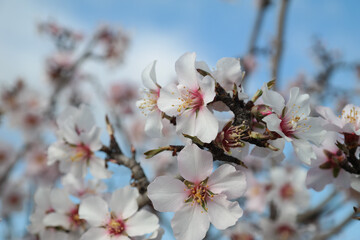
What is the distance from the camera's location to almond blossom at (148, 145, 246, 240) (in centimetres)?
97

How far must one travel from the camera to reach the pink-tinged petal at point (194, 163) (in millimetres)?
966

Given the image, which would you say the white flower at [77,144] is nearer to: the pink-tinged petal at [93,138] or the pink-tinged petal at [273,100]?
the pink-tinged petal at [93,138]

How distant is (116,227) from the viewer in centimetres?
116

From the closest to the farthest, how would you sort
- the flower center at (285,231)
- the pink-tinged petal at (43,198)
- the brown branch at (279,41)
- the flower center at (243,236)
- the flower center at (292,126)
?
the flower center at (292,126) → the pink-tinged petal at (43,198) → the flower center at (243,236) → the flower center at (285,231) → the brown branch at (279,41)

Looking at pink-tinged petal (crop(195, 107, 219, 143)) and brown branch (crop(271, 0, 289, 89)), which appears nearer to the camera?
pink-tinged petal (crop(195, 107, 219, 143))

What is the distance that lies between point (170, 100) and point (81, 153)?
578 millimetres

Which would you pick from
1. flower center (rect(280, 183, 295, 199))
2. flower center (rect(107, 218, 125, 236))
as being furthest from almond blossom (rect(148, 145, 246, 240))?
flower center (rect(280, 183, 295, 199))

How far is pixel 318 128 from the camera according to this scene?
108cm

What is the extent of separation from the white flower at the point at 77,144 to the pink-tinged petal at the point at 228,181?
555mm

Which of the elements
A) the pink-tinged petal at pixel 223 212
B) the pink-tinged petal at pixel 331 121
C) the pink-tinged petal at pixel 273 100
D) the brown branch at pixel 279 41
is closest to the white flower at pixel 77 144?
the pink-tinged petal at pixel 223 212

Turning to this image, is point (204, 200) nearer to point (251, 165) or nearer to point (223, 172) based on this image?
point (223, 172)

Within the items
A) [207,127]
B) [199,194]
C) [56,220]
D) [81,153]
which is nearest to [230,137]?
[207,127]

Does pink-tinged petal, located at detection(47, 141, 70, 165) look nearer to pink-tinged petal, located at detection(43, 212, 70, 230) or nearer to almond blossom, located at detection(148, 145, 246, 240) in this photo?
pink-tinged petal, located at detection(43, 212, 70, 230)

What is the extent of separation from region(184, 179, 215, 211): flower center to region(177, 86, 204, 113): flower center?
0.72 ft
